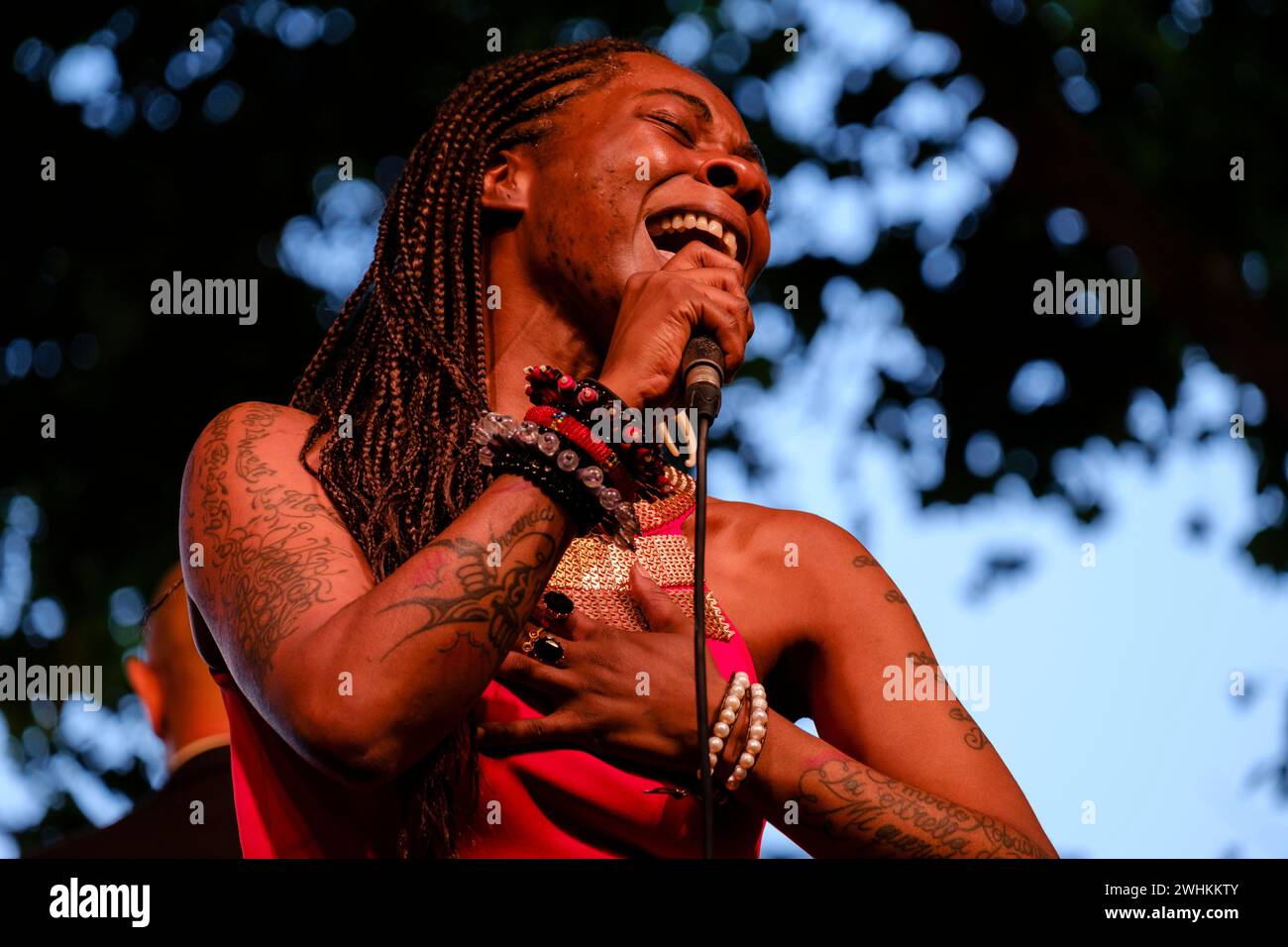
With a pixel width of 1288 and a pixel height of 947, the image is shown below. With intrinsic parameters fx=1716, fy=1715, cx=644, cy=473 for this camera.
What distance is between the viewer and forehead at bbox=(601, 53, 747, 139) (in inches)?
127

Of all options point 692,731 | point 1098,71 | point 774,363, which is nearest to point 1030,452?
point 774,363

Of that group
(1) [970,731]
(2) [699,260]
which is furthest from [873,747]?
(2) [699,260]

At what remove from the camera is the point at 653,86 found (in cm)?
325

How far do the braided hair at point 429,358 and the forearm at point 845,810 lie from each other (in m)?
0.45

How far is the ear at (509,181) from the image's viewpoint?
3271 mm

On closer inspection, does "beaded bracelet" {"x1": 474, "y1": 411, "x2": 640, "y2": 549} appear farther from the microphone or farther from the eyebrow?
the eyebrow

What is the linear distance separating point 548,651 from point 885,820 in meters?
0.57

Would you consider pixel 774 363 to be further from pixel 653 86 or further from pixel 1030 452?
pixel 653 86

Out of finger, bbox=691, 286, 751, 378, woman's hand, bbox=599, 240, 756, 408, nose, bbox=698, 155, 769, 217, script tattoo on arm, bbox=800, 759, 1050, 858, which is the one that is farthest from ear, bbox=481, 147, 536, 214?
script tattoo on arm, bbox=800, 759, 1050, 858

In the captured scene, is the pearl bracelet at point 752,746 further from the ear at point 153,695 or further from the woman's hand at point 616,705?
the ear at point 153,695

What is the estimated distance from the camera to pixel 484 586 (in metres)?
2.30

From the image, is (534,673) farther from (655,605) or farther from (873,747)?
(873,747)

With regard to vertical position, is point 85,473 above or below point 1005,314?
below
